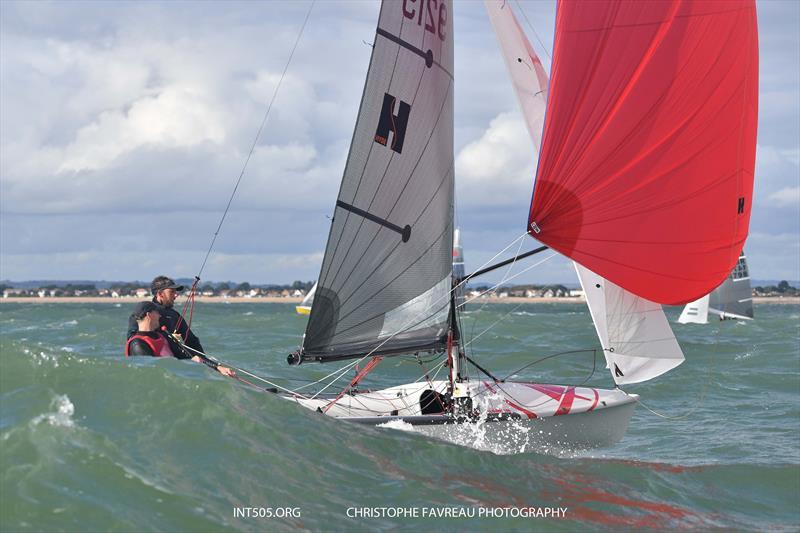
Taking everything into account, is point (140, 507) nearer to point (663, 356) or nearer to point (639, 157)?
point (639, 157)

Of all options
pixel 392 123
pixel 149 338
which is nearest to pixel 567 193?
pixel 392 123

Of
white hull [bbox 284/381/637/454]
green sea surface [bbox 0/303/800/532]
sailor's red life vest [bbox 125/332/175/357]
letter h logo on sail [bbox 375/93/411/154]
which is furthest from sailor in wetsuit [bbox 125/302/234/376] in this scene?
letter h logo on sail [bbox 375/93/411/154]

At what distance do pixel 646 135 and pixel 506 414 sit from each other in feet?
10.3

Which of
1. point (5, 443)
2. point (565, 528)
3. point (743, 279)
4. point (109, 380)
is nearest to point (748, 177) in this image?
point (565, 528)

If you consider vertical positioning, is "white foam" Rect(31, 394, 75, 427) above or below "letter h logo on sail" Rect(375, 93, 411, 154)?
below

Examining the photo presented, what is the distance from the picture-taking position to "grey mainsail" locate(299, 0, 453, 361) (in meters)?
9.68

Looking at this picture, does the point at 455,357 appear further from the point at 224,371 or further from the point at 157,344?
the point at 157,344

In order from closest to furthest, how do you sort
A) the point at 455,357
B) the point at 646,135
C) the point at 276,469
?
the point at 276,469
the point at 646,135
the point at 455,357

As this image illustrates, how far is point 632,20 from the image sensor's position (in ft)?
30.8

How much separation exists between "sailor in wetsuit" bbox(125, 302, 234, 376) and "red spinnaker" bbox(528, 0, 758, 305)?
3.95 metres

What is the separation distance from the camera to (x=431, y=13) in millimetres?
9891

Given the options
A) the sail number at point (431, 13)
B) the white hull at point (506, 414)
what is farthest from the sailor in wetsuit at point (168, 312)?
the sail number at point (431, 13)

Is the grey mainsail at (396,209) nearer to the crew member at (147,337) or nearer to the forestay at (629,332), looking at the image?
the crew member at (147,337)

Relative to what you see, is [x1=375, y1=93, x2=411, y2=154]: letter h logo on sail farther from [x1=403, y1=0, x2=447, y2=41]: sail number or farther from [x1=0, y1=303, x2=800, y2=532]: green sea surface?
[x1=0, y1=303, x2=800, y2=532]: green sea surface
